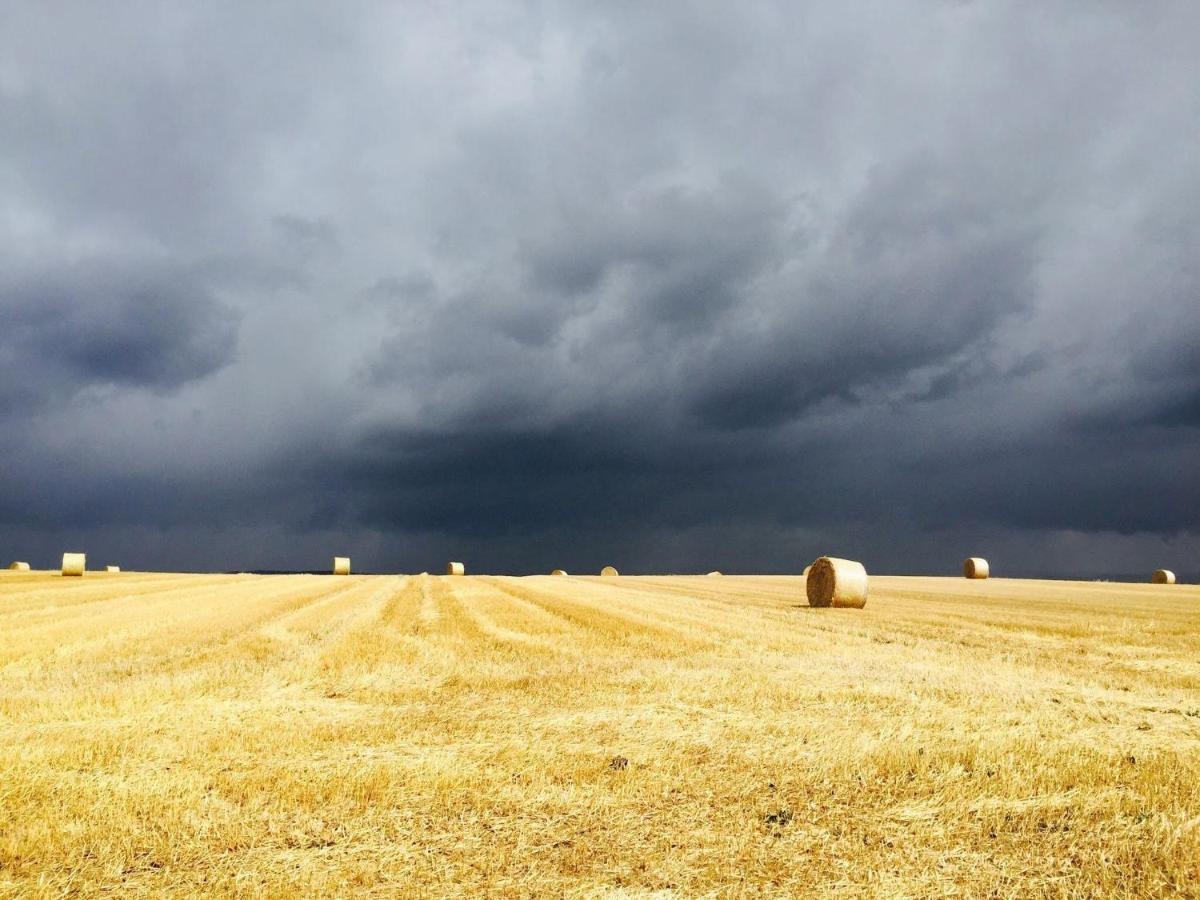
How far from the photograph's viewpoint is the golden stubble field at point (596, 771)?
4.72m

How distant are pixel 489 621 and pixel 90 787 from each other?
12.6m

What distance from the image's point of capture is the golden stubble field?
15.5ft

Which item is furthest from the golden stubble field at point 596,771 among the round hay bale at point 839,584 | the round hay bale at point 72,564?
the round hay bale at point 72,564

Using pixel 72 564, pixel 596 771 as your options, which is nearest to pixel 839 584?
pixel 596 771

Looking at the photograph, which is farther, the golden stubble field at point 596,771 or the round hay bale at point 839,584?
the round hay bale at point 839,584

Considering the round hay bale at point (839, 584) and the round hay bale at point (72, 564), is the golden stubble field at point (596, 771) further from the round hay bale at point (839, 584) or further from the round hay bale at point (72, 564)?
the round hay bale at point (72, 564)

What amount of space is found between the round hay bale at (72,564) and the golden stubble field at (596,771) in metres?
40.1

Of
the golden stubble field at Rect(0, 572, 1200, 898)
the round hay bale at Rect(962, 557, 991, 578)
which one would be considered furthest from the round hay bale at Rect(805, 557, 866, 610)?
the round hay bale at Rect(962, 557, 991, 578)

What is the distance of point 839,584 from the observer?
25.7 meters

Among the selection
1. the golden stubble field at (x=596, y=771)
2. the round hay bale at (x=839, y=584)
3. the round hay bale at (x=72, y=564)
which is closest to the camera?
the golden stubble field at (x=596, y=771)

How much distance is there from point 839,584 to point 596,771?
68.5 ft

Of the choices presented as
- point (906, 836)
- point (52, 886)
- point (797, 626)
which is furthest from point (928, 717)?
point (797, 626)

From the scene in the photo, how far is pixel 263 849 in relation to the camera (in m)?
5.04

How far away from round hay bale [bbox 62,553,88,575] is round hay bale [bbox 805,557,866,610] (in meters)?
44.4
